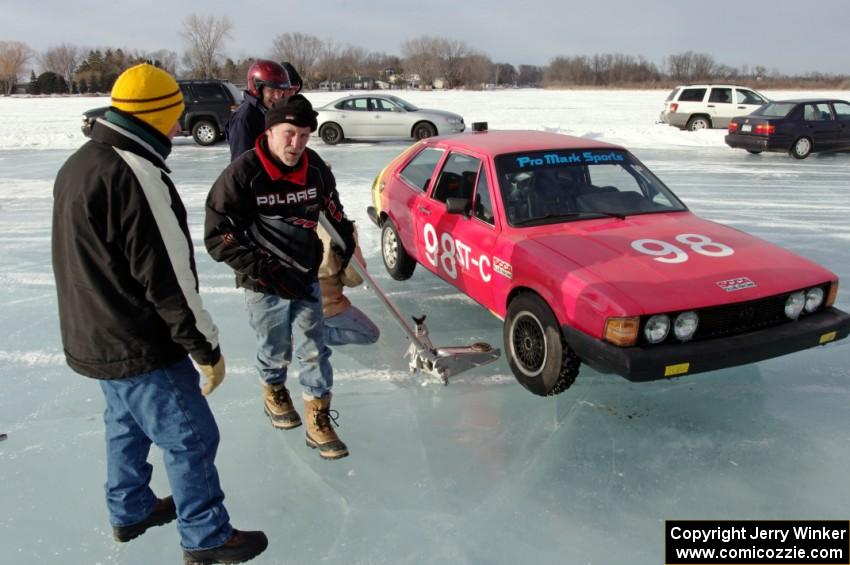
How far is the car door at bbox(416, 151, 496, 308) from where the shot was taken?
415 cm

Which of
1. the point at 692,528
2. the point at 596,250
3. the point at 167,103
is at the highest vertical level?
the point at 167,103

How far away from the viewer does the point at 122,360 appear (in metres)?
2.08

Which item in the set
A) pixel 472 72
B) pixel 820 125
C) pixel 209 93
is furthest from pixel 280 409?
pixel 472 72

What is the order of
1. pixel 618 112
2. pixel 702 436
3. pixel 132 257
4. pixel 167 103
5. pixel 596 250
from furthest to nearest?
pixel 618 112 < pixel 596 250 < pixel 702 436 < pixel 167 103 < pixel 132 257

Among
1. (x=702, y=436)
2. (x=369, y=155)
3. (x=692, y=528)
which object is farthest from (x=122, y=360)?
(x=369, y=155)

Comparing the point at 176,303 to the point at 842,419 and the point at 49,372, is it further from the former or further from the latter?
the point at 842,419

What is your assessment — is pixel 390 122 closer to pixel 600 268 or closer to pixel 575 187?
pixel 575 187

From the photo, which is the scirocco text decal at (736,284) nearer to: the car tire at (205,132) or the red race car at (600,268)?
the red race car at (600,268)

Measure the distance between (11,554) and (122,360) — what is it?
1.16 m

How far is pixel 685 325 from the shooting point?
319 cm

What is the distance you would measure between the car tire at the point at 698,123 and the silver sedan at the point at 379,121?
7.56 metres

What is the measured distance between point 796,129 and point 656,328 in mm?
13564

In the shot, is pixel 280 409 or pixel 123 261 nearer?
pixel 123 261

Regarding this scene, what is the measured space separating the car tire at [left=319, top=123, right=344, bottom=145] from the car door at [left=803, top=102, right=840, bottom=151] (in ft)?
37.7
